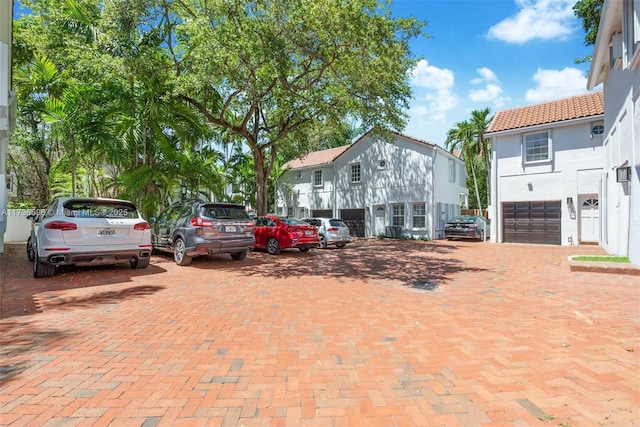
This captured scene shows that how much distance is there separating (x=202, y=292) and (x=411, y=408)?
189 inches

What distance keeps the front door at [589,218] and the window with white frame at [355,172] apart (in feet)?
42.8

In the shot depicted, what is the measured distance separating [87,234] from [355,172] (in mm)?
19182

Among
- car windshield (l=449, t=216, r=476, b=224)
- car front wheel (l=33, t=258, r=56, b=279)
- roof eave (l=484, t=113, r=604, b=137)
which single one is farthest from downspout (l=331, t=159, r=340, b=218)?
car front wheel (l=33, t=258, r=56, b=279)

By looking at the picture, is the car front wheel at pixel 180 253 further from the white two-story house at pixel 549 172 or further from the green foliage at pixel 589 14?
the green foliage at pixel 589 14

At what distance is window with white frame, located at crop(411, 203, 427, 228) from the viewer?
816 inches

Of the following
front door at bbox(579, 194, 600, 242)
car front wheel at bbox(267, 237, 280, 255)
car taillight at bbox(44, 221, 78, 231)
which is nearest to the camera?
car taillight at bbox(44, 221, 78, 231)

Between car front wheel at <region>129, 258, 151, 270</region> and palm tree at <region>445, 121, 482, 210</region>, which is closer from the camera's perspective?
car front wheel at <region>129, 258, 151, 270</region>

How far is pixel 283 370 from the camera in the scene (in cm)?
334

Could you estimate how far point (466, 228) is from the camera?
19.2 meters

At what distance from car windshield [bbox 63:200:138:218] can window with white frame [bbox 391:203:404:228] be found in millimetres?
17094

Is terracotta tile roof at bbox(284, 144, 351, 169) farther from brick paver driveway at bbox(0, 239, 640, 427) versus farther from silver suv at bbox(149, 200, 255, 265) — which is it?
brick paver driveway at bbox(0, 239, 640, 427)

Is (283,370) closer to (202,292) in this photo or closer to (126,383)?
(126,383)

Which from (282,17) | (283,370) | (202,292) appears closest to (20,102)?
(282,17)

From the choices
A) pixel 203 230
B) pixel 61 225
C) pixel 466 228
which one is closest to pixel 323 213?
pixel 466 228
